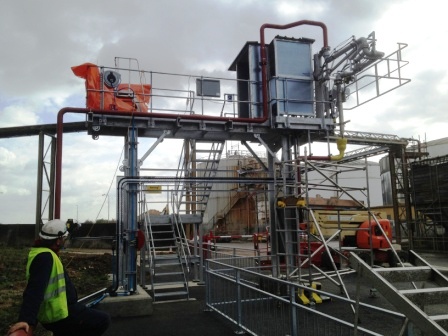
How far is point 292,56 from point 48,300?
385 inches

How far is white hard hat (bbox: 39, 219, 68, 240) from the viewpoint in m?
4.23

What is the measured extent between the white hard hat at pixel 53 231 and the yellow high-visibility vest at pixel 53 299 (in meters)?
0.21

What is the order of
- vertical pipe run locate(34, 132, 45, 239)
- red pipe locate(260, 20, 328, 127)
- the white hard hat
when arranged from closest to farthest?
the white hard hat, red pipe locate(260, 20, 328, 127), vertical pipe run locate(34, 132, 45, 239)

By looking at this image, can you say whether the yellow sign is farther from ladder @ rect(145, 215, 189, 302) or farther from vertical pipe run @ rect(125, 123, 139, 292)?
vertical pipe run @ rect(125, 123, 139, 292)

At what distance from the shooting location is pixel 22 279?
45.9 ft

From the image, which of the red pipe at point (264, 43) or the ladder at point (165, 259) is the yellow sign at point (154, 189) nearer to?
the ladder at point (165, 259)

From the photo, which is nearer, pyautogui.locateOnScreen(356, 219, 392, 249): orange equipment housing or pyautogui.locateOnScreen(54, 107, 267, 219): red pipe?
pyautogui.locateOnScreen(54, 107, 267, 219): red pipe

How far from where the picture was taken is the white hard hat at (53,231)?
167 inches

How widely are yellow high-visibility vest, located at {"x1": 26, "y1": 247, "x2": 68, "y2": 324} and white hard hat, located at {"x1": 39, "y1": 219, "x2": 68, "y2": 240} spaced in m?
0.21

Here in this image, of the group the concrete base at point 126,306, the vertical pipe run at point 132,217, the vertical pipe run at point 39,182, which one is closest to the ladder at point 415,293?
the concrete base at point 126,306

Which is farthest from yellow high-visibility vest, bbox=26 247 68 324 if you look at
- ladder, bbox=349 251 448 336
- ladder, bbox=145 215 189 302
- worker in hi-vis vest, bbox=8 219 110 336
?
ladder, bbox=145 215 189 302

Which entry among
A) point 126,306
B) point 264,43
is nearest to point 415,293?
point 126,306

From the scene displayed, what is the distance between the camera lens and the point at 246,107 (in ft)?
43.4

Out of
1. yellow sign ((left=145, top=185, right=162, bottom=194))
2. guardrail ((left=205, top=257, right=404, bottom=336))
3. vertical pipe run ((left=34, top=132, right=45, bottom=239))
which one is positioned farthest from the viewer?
vertical pipe run ((left=34, top=132, right=45, bottom=239))
